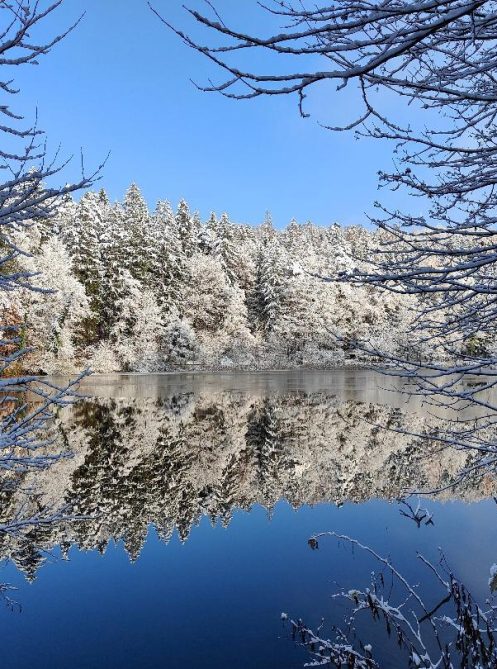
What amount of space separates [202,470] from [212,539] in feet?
10.4

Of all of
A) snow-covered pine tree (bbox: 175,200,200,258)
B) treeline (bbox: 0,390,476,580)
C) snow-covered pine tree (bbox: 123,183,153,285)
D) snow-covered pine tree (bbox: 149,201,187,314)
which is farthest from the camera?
snow-covered pine tree (bbox: 175,200,200,258)

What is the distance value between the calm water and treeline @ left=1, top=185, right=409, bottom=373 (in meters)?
20.5

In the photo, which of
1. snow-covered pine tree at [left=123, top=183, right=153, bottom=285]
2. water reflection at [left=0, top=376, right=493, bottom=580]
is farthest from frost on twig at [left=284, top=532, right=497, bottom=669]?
snow-covered pine tree at [left=123, top=183, right=153, bottom=285]

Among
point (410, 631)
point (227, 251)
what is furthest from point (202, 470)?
point (227, 251)

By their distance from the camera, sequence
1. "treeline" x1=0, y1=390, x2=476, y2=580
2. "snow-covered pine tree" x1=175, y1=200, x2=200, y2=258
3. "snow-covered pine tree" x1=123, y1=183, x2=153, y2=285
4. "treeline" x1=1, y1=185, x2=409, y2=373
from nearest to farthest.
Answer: "treeline" x1=0, y1=390, x2=476, y2=580
"treeline" x1=1, y1=185, x2=409, y2=373
"snow-covered pine tree" x1=123, y1=183, x2=153, y2=285
"snow-covered pine tree" x1=175, y1=200, x2=200, y2=258

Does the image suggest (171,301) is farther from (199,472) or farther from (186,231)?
(199,472)

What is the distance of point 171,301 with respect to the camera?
43.1 meters

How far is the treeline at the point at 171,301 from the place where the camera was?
3431cm

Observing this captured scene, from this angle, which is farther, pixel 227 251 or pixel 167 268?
pixel 227 251

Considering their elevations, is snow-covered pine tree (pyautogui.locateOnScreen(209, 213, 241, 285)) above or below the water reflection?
above

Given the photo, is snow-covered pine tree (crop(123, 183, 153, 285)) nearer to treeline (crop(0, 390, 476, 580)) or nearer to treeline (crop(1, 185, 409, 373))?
treeline (crop(1, 185, 409, 373))

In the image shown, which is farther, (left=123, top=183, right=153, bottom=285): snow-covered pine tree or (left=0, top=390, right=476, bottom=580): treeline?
(left=123, top=183, right=153, bottom=285): snow-covered pine tree

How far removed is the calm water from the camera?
533 cm

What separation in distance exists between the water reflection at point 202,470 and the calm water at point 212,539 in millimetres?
50
